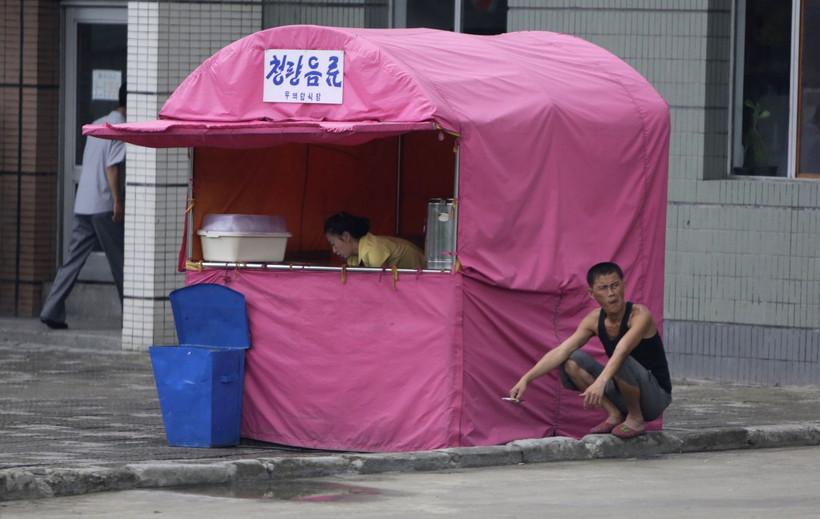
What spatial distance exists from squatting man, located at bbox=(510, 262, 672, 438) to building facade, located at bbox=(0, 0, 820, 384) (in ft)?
11.4

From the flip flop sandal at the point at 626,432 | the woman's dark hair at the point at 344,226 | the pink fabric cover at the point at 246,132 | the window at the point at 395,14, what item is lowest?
the flip flop sandal at the point at 626,432

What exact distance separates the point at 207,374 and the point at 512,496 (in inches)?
94.0

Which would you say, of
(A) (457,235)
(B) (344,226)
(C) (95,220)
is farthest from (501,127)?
(C) (95,220)

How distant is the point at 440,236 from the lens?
11.2 metres

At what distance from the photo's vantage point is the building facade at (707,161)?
1441 cm

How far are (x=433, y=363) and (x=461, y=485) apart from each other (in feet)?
3.95

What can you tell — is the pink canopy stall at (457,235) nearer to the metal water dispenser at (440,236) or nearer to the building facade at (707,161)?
the metal water dispenser at (440,236)

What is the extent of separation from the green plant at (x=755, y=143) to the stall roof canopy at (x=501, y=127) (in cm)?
300

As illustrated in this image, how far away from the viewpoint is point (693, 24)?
14.7m

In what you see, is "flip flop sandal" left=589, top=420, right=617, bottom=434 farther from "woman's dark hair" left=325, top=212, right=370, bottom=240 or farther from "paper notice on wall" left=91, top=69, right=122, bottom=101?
"paper notice on wall" left=91, top=69, right=122, bottom=101

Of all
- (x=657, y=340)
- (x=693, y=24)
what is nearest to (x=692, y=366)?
(x=693, y=24)

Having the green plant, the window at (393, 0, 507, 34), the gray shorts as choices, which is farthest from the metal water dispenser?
the window at (393, 0, 507, 34)

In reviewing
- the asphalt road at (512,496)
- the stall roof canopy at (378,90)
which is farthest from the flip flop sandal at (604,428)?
the stall roof canopy at (378,90)

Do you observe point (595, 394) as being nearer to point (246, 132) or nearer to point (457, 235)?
point (457, 235)
